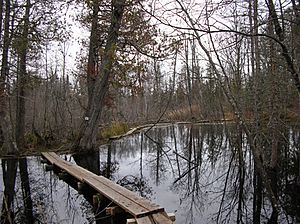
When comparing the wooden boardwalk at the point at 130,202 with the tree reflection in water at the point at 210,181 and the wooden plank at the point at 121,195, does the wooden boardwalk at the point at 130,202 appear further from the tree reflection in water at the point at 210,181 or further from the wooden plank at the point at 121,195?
the tree reflection in water at the point at 210,181

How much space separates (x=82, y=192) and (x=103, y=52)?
20.5ft

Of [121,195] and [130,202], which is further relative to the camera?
[121,195]

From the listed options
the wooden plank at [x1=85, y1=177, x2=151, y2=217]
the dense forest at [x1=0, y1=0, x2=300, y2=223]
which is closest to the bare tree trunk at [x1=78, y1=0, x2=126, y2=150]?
the dense forest at [x1=0, y1=0, x2=300, y2=223]

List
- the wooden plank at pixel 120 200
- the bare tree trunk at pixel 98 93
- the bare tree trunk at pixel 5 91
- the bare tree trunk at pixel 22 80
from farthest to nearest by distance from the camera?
the bare tree trunk at pixel 98 93, the bare tree trunk at pixel 5 91, the bare tree trunk at pixel 22 80, the wooden plank at pixel 120 200

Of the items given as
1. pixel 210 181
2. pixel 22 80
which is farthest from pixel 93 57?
pixel 210 181

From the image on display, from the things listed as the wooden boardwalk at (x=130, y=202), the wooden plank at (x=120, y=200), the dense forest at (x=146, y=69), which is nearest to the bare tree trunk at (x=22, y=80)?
the dense forest at (x=146, y=69)

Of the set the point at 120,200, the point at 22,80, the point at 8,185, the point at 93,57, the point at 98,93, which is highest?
the point at 93,57

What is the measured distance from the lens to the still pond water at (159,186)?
6500mm

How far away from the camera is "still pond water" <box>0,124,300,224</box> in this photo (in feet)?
21.3

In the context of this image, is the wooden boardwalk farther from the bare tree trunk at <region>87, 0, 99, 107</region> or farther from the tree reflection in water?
the bare tree trunk at <region>87, 0, 99, 107</region>

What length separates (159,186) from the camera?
873cm

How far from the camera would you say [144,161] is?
1283 centimetres

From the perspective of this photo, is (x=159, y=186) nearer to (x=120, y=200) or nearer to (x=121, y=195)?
(x=121, y=195)

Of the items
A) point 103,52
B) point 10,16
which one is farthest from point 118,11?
point 10,16
